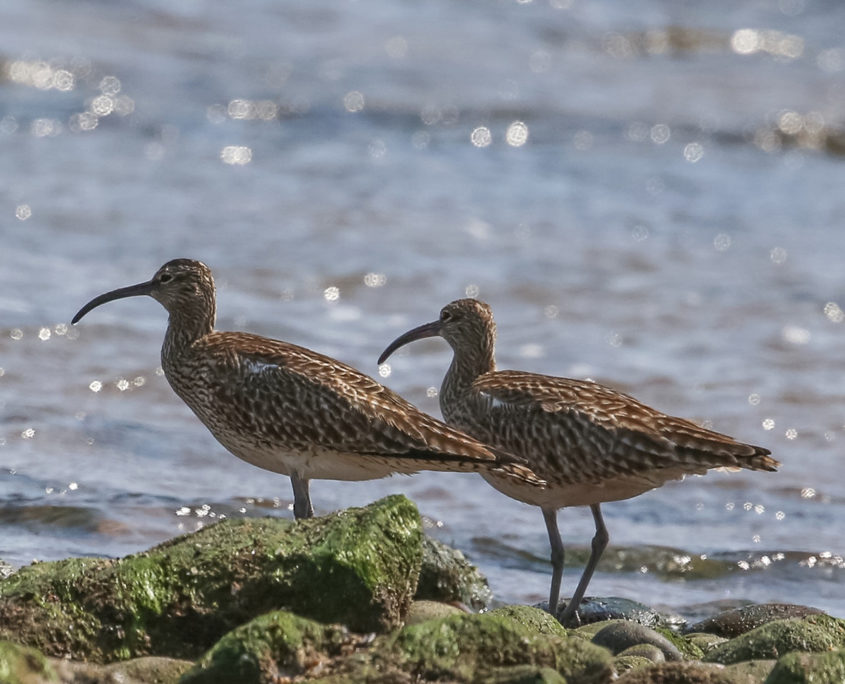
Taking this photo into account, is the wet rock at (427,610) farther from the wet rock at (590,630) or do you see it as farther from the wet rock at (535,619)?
the wet rock at (590,630)

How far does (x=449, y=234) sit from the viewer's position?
57.3 ft

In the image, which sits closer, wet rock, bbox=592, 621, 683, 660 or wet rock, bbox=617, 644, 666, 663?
wet rock, bbox=617, 644, 666, 663

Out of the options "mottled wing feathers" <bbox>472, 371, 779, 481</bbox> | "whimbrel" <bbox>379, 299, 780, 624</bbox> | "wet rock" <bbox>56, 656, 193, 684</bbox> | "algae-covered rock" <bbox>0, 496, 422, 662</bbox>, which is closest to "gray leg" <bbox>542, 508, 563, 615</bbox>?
"whimbrel" <bbox>379, 299, 780, 624</bbox>

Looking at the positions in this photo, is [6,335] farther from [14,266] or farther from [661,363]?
[661,363]

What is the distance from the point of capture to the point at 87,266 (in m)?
15.2

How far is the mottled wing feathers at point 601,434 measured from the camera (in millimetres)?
8266

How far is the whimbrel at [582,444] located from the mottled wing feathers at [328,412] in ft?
1.08

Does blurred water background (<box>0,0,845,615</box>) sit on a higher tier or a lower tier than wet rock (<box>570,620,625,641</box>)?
higher

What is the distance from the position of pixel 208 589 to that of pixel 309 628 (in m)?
0.73

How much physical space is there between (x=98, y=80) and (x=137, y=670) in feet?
57.7

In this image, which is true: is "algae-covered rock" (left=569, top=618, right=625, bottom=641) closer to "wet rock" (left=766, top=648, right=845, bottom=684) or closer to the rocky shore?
the rocky shore

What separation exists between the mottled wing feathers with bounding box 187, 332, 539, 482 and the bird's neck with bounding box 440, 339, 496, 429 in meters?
0.56

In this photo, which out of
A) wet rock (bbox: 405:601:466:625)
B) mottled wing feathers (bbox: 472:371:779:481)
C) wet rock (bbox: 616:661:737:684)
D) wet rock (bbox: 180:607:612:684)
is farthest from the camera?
mottled wing feathers (bbox: 472:371:779:481)

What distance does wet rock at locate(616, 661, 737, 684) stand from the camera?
5676 mm
